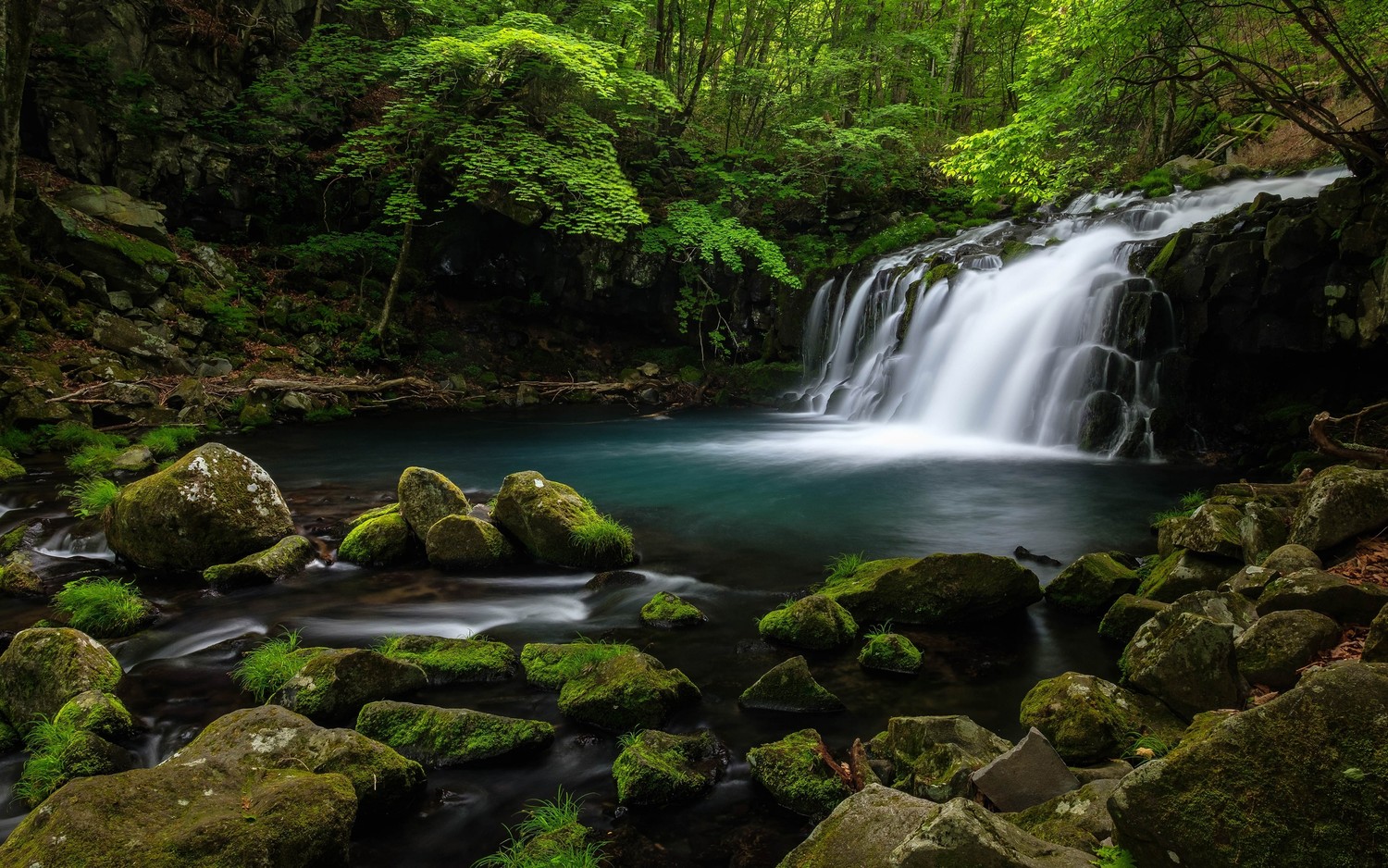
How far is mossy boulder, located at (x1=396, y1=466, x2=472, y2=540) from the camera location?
23.0ft

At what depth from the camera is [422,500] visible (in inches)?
277

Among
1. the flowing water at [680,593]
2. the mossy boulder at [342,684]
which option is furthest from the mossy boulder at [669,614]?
the mossy boulder at [342,684]

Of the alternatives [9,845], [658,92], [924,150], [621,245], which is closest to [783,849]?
[9,845]

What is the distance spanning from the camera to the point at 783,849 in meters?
3.10

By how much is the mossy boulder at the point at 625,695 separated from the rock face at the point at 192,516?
407cm

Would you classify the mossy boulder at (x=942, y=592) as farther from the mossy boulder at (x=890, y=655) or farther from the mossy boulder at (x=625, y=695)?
the mossy boulder at (x=625, y=695)

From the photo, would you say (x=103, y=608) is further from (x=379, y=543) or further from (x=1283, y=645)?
(x=1283, y=645)

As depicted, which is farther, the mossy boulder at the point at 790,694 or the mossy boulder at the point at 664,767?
the mossy boulder at the point at 790,694

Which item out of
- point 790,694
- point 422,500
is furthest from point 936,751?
point 422,500

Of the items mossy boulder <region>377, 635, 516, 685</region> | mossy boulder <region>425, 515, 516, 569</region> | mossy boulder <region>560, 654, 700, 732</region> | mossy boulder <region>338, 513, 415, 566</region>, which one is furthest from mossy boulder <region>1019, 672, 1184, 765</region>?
mossy boulder <region>338, 513, 415, 566</region>

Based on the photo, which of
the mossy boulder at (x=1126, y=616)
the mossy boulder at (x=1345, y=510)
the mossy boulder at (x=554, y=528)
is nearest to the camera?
the mossy boulder at (x=1345, y=510)

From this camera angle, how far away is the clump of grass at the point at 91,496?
7.54m

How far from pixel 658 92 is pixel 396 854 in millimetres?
16488

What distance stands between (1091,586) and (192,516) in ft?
25.1
